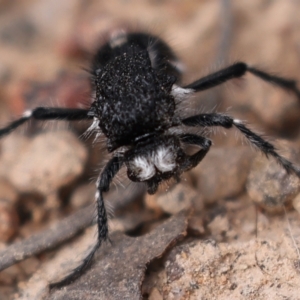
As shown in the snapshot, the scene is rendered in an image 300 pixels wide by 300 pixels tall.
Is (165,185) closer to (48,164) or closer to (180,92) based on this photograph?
(180,92)

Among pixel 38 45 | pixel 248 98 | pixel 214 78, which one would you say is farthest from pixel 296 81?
pixel 38 45

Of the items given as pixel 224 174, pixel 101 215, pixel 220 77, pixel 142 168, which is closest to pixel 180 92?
pixel 220 77

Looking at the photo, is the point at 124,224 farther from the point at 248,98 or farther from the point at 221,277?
the point at 248,98

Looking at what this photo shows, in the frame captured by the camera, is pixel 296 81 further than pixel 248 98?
No

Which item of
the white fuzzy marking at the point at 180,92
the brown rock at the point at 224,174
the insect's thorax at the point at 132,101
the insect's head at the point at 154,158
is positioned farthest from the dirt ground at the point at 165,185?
the insect's thorax at the point at 132,101

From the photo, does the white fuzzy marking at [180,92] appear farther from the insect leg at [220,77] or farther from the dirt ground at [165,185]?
the dirt ground at [165,185]

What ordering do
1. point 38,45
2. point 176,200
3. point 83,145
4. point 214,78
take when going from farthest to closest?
point 38,45, point 83,145, point 214,78, point 176,200
